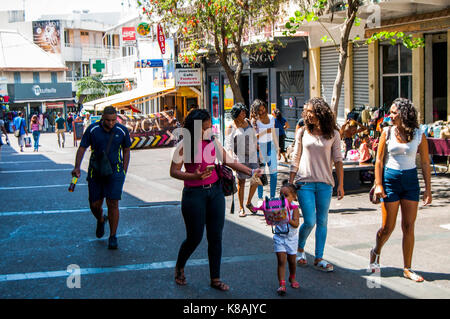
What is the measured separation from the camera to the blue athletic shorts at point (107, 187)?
7.40 metres

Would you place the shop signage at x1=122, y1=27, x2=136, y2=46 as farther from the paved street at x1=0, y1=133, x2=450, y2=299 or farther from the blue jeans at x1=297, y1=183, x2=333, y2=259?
the blue jeans at x1=297, y1=183, x2=333, y2=259

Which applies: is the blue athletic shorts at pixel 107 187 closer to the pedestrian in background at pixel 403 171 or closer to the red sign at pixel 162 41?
the pedestrian in background at pixel 403 171

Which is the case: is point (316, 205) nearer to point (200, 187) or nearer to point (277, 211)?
point (277, 211)

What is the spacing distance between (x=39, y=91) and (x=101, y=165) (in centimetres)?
5259

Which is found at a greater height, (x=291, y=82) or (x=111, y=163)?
(x=291, y=82)

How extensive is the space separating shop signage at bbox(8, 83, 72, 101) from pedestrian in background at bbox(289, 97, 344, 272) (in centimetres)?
5327

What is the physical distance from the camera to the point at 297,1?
1753 cm

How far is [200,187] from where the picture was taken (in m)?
5.54

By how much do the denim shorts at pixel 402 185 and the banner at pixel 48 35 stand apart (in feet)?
208

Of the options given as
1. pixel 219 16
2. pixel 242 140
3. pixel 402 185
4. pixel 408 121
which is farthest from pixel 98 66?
pixel 402 185

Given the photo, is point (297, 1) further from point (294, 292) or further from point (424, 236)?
point (294, 292)

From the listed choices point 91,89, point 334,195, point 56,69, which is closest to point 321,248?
point 334,195
